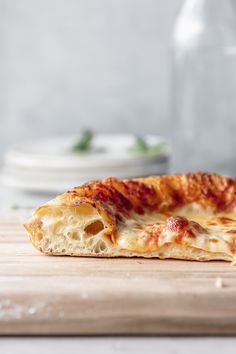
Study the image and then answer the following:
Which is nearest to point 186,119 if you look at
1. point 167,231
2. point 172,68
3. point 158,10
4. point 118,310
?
point 172,68

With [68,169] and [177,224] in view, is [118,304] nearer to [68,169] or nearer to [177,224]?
[177,224]

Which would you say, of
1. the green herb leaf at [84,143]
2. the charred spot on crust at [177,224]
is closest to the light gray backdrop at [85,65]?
the green herb leaf at [84,143]

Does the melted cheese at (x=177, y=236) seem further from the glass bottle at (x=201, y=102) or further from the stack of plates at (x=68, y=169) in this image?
the glass bottle at (x=201, y=102)

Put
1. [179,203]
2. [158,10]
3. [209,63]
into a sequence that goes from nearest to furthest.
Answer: [179,203], [209,63], [158,10]

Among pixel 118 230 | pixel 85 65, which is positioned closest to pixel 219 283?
pixel 118 230

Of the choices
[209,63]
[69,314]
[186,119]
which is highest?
[209,63]

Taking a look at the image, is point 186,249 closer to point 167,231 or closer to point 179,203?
point 167,231
